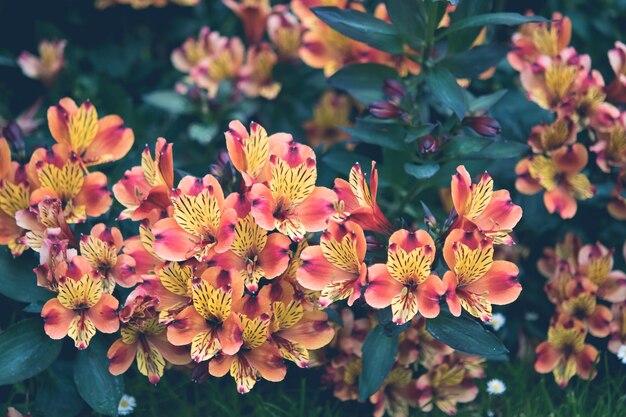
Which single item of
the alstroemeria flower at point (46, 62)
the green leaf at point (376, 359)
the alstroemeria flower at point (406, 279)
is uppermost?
the alstroemeria flower at point (406, 279)

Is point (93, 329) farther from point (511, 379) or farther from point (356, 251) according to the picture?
point (511, 379)

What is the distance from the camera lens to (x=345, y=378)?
6.39 ft

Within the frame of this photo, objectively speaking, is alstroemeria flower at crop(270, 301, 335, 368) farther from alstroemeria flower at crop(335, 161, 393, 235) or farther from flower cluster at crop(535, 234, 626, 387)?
flower cluster at crop(535, 234, 626, 387)

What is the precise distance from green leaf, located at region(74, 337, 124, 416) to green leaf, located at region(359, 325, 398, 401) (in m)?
0.48

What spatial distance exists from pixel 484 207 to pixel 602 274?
57cm

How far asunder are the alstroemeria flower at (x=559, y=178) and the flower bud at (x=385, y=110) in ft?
1.16

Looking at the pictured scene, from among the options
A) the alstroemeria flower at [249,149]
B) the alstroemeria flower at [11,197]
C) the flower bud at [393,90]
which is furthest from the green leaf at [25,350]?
the flower bud at [393,90]

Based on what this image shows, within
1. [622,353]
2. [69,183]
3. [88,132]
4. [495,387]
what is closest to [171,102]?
[88,132]

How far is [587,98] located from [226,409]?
109 cm

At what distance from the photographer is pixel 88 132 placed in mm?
1854

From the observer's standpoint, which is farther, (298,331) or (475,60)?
(475,60)

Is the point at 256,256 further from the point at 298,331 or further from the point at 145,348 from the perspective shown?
the point at 145,348

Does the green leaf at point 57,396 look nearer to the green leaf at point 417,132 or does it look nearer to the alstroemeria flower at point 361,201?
the alstroemeria flower at point 361,201

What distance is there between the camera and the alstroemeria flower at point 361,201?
1.59 metres
